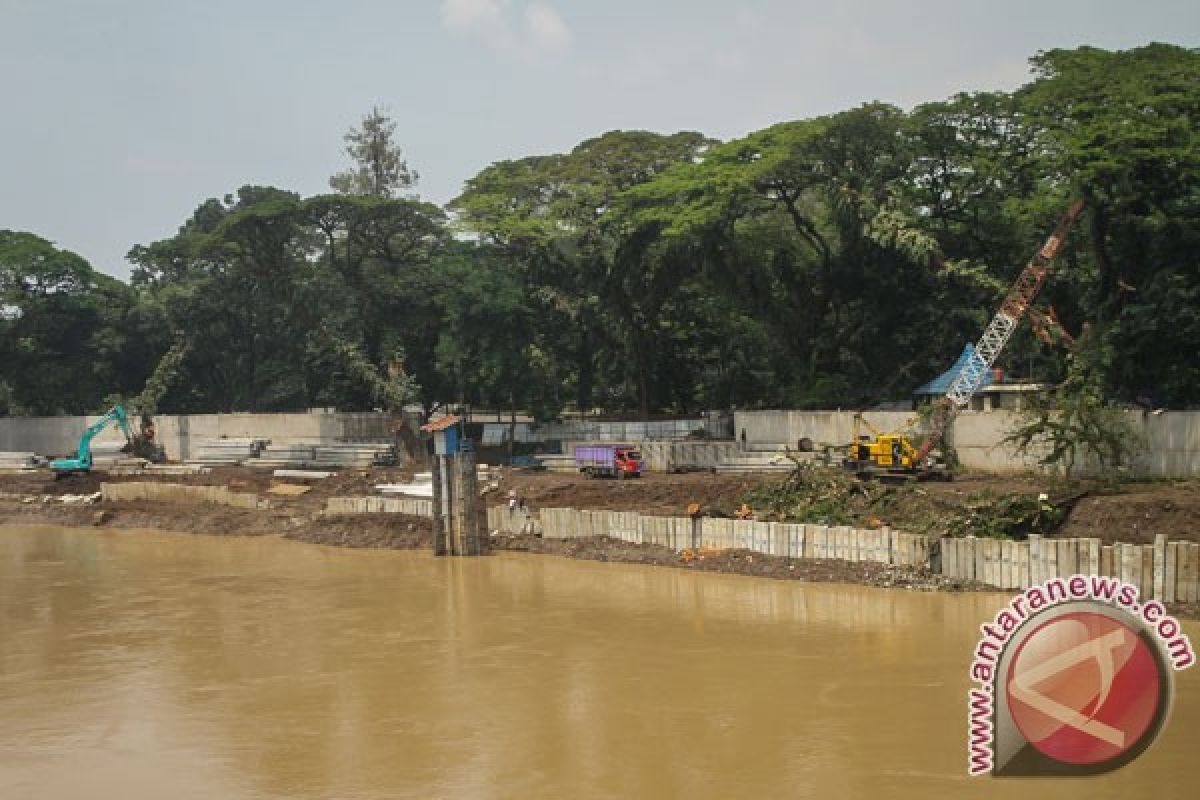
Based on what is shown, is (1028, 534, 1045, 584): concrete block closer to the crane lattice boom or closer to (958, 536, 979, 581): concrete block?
(958, 536, 979, 581): concrete block

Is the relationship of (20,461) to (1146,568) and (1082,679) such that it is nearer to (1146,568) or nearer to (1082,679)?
(1146,568)

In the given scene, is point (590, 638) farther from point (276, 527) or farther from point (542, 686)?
point (276, 527)

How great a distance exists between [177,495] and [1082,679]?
39230 millimetres

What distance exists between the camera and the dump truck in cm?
3844

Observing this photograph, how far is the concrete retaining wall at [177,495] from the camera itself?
134 ft

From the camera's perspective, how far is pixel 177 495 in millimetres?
42594

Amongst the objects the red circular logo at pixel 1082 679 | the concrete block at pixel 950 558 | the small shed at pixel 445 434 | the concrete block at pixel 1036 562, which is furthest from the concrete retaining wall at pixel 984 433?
the red circular logo at pixel 1082 679

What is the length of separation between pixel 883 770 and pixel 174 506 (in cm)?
3312

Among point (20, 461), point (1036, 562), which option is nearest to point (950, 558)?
point (1036, 562)

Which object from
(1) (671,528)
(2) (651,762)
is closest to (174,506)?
(1) (671,528)

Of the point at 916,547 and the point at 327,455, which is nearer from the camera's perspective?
the point at 916,547

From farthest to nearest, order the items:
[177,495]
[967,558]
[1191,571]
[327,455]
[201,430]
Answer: [201,430], [327,455], [177,495], [967,558], [1191,571]

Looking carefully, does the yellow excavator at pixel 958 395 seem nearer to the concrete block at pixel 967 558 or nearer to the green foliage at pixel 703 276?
the green foliage at pixel 703 276

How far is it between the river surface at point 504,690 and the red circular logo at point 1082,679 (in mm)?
5174
